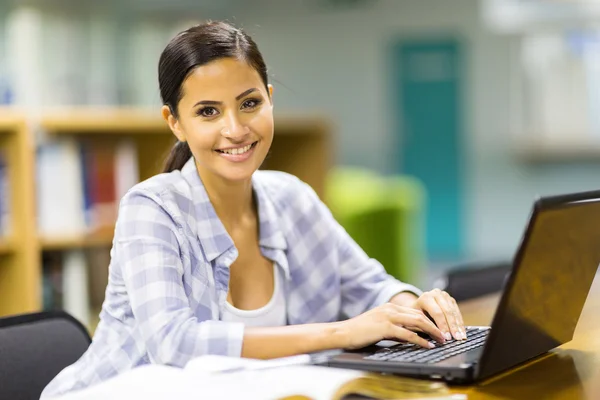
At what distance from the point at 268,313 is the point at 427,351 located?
43 centimetres

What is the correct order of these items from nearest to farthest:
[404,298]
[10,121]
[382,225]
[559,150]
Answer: [404,298], [10,121], [382,225], [559,150]

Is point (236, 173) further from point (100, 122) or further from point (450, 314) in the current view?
point (100, 122)

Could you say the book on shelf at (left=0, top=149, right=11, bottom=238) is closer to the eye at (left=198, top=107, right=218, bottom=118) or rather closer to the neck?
the neck

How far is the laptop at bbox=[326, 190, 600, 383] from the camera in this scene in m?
1.13

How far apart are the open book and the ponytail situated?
0.55 m

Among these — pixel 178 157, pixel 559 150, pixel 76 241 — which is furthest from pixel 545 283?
pixel 559 150

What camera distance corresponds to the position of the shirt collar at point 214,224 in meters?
1.60

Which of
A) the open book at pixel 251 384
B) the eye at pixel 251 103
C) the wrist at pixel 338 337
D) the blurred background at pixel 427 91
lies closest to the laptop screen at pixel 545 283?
the open book at pixel 251 384

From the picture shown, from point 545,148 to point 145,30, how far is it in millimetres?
3814

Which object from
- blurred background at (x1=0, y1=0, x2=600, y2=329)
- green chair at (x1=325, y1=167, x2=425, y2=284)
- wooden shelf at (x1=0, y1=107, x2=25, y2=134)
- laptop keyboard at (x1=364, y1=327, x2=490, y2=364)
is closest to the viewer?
laptop keyboard at (x1=364, y1=327, x2=490, y2=364)

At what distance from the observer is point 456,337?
1.41 meters

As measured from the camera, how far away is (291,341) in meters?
1.35

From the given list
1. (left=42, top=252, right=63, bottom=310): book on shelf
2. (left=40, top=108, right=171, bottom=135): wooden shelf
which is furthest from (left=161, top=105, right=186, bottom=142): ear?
(left=42, top=252, right=63, bottom=310): book on shelf

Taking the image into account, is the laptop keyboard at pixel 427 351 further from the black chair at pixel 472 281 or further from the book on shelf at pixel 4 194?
the book on shelf at pixel 4 194
